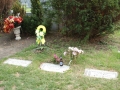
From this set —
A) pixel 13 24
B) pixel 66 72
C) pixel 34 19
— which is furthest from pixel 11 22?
pixel 66 72

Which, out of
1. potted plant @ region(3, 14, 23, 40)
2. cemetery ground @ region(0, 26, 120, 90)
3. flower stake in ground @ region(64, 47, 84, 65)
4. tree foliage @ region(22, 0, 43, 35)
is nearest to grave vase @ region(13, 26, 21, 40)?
potted plant @ region(3, 14, 23, 40)

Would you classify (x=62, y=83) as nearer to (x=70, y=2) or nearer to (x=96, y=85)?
(x=96, y=85)

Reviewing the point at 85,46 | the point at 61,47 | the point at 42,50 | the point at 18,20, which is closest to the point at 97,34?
the point at 85,46

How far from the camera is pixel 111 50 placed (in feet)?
14.8

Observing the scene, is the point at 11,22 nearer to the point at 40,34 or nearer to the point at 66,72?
the point at 40,34

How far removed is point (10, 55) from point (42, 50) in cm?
68

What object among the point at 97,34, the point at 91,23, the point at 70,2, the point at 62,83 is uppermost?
the point at 70,2

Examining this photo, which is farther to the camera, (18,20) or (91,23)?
(18,20)

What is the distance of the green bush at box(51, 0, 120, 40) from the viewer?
4453mm

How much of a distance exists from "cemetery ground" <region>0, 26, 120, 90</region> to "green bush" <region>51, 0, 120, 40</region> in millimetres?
344

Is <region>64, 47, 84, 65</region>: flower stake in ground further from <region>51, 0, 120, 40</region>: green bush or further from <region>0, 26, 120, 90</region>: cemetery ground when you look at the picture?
<region>51, 0, 120, 40</region>: green bush

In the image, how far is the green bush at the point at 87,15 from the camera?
4453 millimetres

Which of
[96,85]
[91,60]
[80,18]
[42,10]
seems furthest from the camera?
[42,10]

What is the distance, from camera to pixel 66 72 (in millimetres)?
3496
